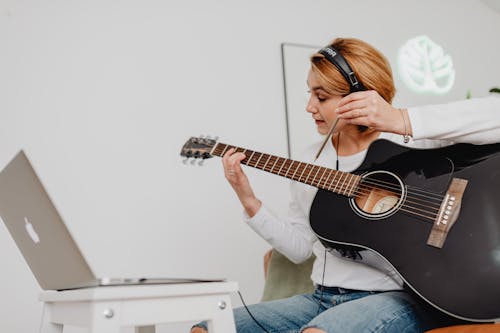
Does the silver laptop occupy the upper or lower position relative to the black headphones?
lower

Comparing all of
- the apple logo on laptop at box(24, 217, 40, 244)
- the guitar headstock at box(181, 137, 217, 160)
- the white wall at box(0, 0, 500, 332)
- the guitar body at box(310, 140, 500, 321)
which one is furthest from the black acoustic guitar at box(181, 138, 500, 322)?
the white wall at box(0, 0, 500, 332)

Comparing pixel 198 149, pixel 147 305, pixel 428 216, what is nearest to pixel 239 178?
pixel 198 149

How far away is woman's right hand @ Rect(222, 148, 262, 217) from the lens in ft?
4.66

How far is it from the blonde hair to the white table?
2.35 feet

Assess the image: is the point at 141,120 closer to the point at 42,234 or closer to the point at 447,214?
the point at 42,234

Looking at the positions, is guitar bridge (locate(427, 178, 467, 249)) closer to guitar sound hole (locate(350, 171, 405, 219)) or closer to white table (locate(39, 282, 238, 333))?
guitar sound hole (locate(350, 171, 405, 219))

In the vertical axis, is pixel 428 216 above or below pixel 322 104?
below

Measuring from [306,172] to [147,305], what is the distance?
1.96 feet

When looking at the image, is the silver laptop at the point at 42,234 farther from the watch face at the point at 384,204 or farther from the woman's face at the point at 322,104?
the woman's face at the point at 322,104

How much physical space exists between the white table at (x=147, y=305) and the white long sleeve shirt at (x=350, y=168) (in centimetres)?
40

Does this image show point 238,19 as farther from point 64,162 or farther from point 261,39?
point 64,162

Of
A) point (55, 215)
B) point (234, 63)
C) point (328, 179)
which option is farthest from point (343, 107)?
point (234, 63)

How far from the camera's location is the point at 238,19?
95.2 inches

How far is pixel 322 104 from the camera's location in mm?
1484
